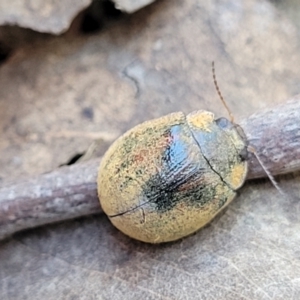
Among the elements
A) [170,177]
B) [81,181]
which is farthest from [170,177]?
[81,181]

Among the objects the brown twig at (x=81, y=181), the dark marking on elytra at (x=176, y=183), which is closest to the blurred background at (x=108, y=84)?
the brown twig at (x=81, y=181)

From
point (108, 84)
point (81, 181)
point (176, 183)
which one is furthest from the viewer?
point (108, 84)

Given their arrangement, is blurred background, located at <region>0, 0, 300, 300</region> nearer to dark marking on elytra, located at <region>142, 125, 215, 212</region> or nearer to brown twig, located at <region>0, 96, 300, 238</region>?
brown twig, located at <region>0, 96, 300, 238</region>

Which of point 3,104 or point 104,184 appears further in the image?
point 3,104

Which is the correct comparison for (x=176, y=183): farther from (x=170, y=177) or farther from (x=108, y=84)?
(x=108, y=84)

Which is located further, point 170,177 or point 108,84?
point 108,84

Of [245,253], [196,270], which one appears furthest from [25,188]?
[245,253]

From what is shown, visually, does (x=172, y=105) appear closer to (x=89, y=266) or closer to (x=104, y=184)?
(x=104, y=184)
